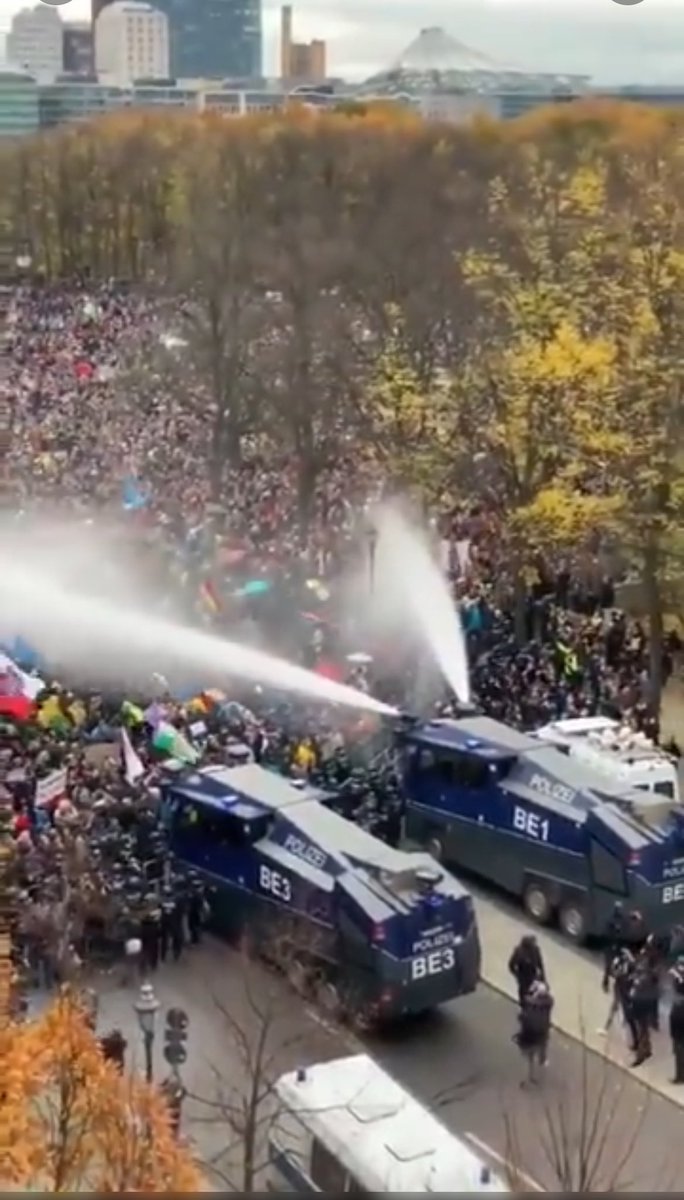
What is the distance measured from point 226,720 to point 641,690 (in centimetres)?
546

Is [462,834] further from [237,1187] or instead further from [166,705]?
[237,1187]

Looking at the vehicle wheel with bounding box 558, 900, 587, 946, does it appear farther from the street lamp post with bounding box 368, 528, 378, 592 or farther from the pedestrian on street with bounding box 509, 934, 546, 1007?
the street lamp post with bounding box 368, 528, 378, 592

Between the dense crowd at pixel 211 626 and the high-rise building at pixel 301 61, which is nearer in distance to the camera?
the dense crowd at pixel 211 626

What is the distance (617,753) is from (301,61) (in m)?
52.0

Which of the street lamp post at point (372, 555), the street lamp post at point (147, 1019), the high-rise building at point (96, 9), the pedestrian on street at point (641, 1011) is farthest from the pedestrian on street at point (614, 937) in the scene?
the high-rise building at point (96, 9)

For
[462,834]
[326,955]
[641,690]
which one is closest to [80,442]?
[641,690]

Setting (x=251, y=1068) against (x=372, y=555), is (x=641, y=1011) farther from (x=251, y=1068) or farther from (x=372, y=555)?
(x=372, y=555)

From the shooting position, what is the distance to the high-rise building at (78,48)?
216 feet

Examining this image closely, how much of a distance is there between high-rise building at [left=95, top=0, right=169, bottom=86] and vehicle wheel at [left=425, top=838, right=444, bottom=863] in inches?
2281

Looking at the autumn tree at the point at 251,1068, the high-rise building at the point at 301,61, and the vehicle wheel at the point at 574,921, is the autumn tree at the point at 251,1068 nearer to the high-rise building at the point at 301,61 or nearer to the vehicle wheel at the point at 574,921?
the vehicle wheel at the point at 574,921

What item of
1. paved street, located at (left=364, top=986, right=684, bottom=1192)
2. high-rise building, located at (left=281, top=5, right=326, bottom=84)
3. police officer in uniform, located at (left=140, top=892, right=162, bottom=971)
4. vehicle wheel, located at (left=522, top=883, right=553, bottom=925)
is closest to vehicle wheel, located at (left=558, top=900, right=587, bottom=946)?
vehicle wheel, located at (left=522, top=883, right=553, bottom=925)

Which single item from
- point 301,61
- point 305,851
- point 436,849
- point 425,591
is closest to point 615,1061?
point 305,851

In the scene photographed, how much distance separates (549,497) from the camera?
2505 cm

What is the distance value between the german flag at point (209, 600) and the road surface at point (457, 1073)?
9.25 meters
